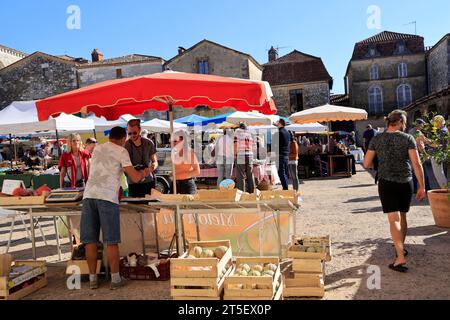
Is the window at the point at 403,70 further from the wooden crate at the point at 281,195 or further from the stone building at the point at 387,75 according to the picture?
the wooden crate at the point at 281,195

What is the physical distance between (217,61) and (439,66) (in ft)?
63.0

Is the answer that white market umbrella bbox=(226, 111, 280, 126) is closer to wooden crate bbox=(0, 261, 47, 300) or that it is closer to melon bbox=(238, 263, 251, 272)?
wooden crate bbox=(0, 261, 47, 300)

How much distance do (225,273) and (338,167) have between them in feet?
37.7

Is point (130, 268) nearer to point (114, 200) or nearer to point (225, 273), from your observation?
point (114, 200)

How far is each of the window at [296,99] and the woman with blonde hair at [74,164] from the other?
1176 inches

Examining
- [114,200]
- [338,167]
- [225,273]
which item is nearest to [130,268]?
[114,200]

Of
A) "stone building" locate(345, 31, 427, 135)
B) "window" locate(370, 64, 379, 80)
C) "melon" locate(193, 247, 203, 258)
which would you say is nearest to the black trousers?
"melon" locate(193, 247, 203, 258)

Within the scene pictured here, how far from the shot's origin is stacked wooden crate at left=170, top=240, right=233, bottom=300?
3.60 metres

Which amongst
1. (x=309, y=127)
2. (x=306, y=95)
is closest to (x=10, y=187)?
(x=309, y=127)

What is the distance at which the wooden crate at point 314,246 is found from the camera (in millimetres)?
4066

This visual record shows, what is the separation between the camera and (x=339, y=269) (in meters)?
4.63

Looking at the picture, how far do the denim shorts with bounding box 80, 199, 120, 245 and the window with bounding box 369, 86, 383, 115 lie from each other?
38890 mm
